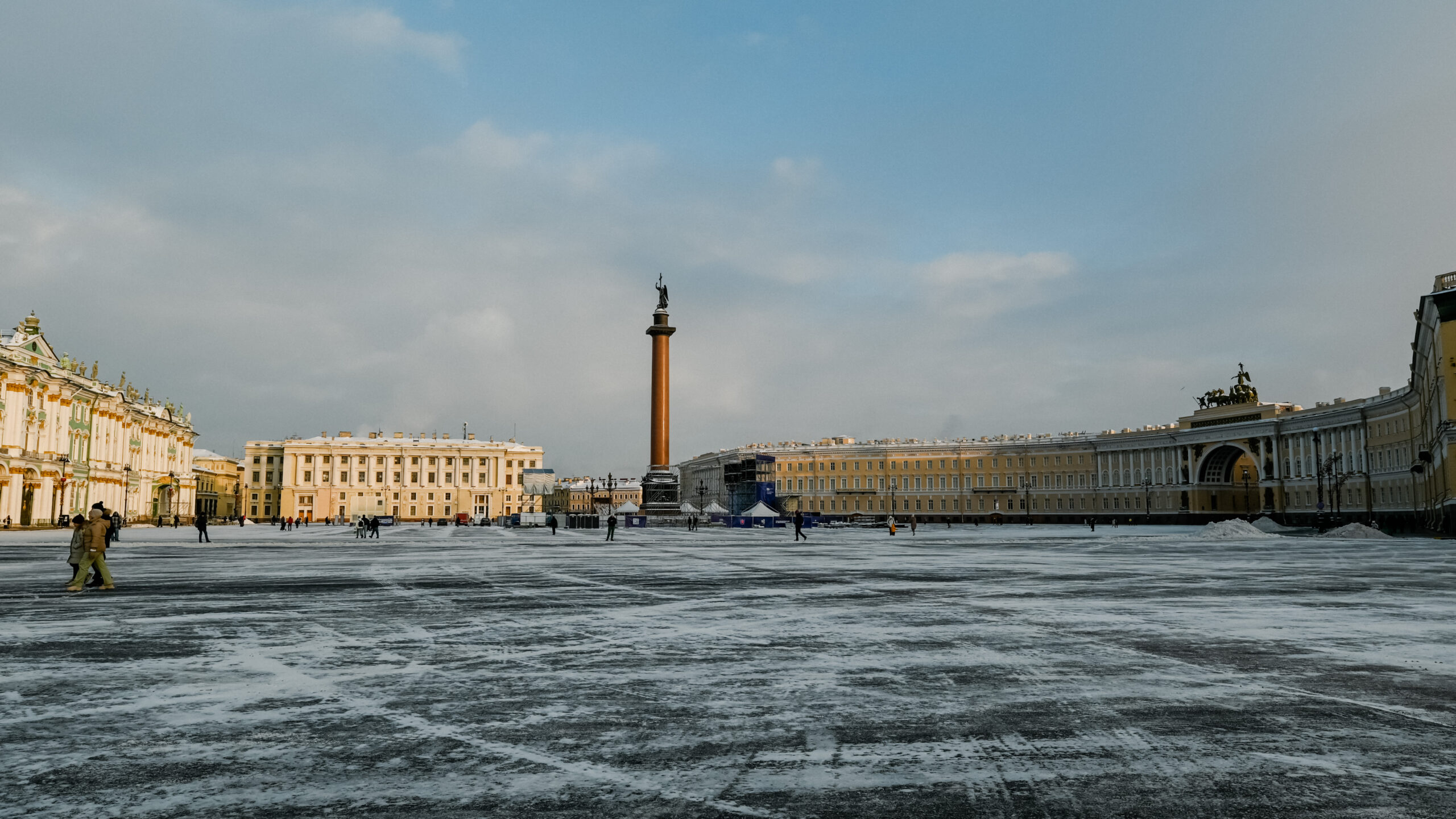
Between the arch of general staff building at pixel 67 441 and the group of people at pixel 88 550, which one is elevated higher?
the arch of general staff building at pixel 67 441

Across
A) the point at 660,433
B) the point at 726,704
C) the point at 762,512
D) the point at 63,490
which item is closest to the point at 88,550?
the point at 726,704

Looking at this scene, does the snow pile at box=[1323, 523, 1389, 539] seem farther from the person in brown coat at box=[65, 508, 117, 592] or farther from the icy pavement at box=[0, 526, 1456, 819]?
the person in brown coat at box=[65, 508, 117, 592]

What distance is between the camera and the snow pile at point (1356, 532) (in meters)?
48.4

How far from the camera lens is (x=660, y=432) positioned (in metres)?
74.4

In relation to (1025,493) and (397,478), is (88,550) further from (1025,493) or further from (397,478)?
(397,478)

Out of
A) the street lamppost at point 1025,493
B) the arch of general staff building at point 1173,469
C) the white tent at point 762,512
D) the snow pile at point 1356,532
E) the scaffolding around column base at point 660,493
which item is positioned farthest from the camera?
the street lamppost at point 1025,493

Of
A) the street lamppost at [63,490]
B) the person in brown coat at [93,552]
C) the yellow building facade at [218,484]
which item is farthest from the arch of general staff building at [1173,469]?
the yellow building facade at [218,484]

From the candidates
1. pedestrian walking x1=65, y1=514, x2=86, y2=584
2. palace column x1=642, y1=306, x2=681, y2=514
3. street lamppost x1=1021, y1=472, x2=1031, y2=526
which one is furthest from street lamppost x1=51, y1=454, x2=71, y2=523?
A: street lamppost x1=1021, y1=472, x2=1031, y2=526

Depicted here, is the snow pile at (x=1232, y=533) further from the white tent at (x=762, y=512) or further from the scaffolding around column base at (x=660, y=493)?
the scaffolding around column base at (x=660, y=493)

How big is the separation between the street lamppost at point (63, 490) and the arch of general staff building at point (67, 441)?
0.08m

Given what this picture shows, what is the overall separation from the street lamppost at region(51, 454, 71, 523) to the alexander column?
42864mm

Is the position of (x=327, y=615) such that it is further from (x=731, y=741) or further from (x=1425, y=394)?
(x=1425, y=394)

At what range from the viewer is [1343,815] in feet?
13.9

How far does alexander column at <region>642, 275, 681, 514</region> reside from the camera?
7456cm
